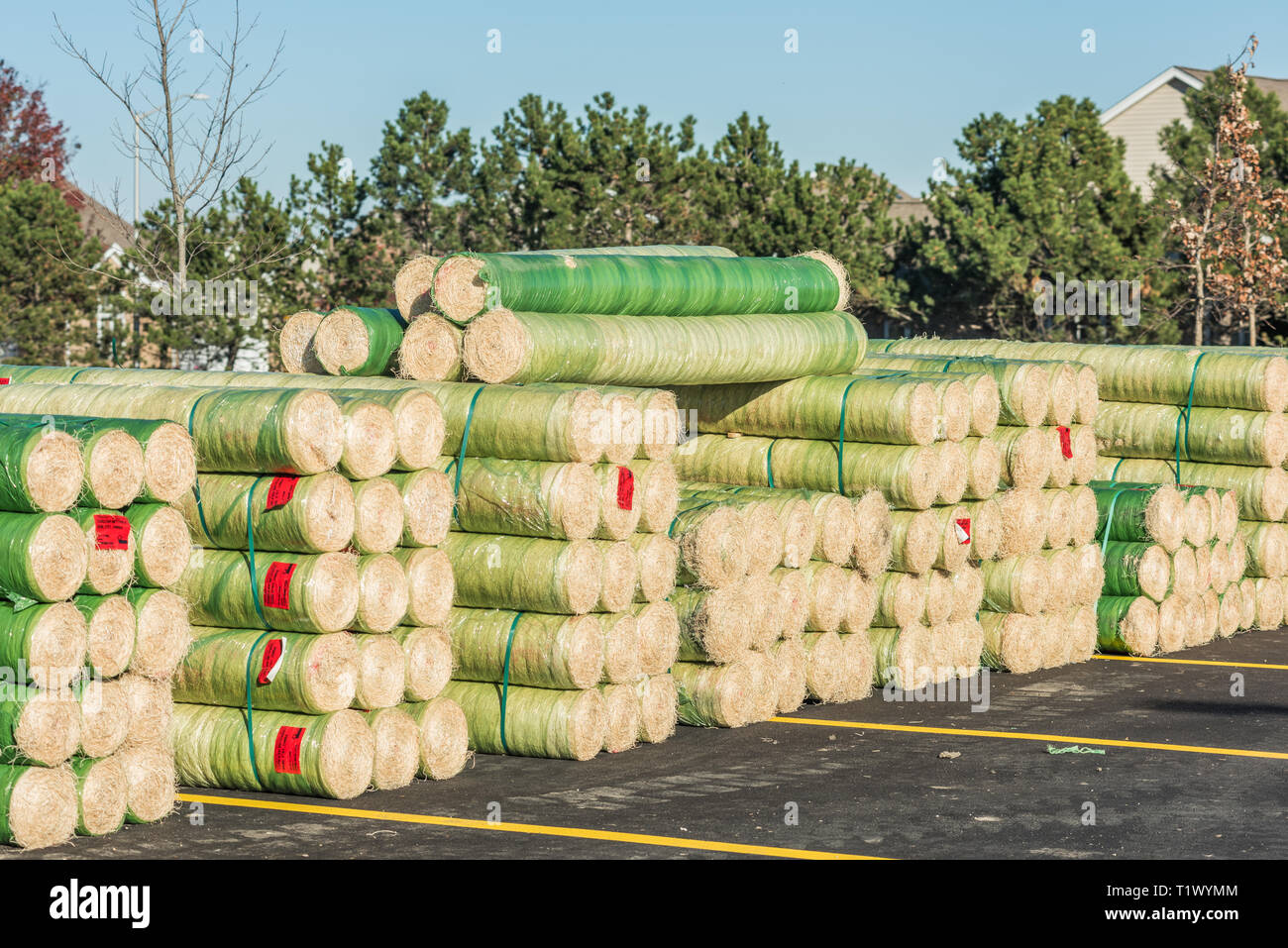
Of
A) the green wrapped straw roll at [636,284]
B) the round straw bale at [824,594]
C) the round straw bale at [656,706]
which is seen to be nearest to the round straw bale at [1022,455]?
the green wrapped straw roll at [636,284]

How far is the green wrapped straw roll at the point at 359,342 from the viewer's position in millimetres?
14828

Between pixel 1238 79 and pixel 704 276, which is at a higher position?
pixel 1238 79

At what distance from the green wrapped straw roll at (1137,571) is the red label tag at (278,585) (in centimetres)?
1068

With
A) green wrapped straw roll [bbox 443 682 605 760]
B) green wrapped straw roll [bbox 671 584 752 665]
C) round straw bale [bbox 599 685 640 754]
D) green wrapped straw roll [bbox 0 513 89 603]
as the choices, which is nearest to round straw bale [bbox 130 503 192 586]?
green wrapped straw roll [bbox 0 513 89 603]

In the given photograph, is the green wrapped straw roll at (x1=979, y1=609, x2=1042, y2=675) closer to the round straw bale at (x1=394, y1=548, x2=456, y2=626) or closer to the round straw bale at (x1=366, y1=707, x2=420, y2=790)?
the round straw bale at (x1=394, y1=548, x2=456, y2=626)

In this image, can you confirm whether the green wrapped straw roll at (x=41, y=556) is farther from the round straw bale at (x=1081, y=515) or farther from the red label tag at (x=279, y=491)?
the round straw bale at (x=1081, y=515)

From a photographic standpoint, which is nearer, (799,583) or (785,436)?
(799,583)

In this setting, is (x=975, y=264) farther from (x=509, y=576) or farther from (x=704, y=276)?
(x=509, y=576)

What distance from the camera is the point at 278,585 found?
39.6 ft

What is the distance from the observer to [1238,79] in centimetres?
3294

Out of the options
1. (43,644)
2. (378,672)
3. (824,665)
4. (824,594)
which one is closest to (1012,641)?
(824,665)

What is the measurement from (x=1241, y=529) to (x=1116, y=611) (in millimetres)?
2632
